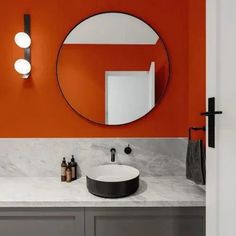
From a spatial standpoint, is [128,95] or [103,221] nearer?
[103,221]

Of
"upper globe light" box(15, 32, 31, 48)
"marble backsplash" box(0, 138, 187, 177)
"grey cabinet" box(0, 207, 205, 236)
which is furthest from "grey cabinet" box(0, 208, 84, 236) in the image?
"upper globe light" box(15, 32, 31, 48)

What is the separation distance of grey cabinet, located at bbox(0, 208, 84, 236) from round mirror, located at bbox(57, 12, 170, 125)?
0.73 m

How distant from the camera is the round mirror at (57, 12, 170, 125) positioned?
1691 mm

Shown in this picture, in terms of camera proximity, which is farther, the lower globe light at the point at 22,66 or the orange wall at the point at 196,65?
the lower globe light at the point at 22,66

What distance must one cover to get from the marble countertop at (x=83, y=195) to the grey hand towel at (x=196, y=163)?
0.10 m

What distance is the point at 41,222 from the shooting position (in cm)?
127

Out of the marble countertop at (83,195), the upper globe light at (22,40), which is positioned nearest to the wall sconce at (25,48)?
the upper globe light at (22,40)

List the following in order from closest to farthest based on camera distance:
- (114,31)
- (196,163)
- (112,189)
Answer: (112,189), (196,163), (114,31)

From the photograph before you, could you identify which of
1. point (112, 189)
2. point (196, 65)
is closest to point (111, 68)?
point (196, 65)

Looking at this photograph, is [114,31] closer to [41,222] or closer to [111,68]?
[111,68]

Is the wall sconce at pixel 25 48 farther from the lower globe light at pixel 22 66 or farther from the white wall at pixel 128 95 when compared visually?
the white wall at pixel 128 95

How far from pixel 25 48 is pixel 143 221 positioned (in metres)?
1.54

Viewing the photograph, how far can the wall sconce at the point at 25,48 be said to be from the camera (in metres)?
1.64

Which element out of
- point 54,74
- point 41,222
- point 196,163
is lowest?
point 41,222
